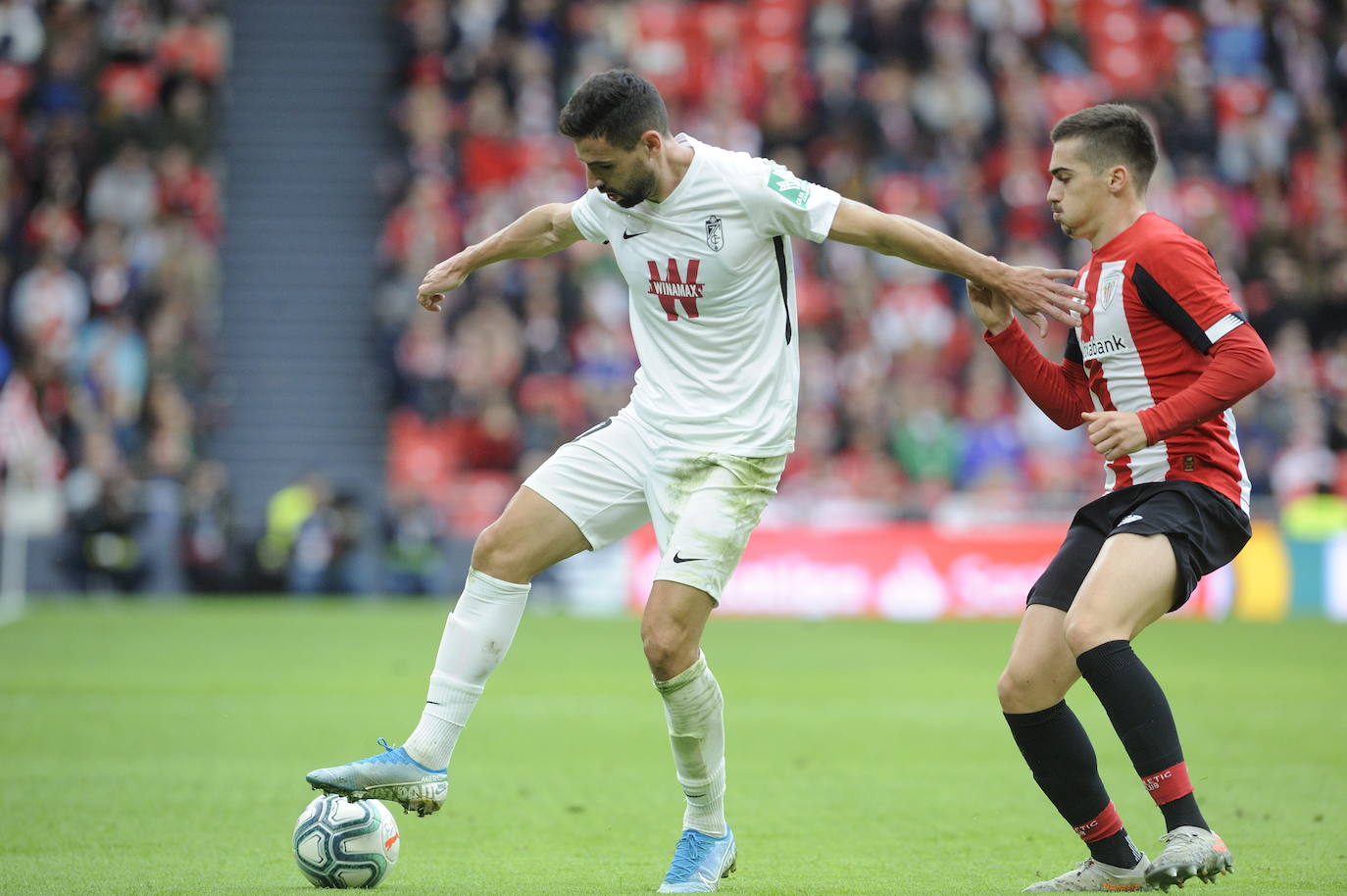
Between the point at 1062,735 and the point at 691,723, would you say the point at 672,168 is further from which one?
the point at 1062,735

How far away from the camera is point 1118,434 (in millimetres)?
4984

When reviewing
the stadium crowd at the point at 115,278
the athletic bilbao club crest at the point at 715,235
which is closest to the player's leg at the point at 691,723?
the athletic bilbao club crest at the point at 715,235

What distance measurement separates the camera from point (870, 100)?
2208 centimetres

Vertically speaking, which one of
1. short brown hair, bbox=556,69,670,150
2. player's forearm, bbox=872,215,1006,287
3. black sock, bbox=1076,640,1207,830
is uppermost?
short brown hair, bbox=556,69,670,150

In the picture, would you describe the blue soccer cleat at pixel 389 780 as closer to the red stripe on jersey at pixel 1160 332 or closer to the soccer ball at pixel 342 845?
the soccer ball at pixel 342 845

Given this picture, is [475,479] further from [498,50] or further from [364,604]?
[498,50]

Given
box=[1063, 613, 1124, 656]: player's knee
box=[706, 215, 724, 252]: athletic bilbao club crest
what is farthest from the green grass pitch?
box=[706, 215, 724, 252]: athletic bilbao club crest

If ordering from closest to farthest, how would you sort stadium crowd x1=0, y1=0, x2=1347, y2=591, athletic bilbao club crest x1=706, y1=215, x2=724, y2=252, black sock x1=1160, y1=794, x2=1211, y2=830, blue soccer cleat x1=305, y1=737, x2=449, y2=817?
black sock x1=1160, y1=794, x2=1211, y2=830 → blue soccer cleat x1=305, y1=737, x2=449, y2=817 → athletic bilbao club crest x1=706, y1=215, x2=724, y2=252 → stadium crowd x1=0, y1=0, x2=1347, y2=591

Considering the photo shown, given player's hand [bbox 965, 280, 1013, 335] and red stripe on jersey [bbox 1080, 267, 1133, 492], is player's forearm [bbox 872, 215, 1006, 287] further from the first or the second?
red stripe on jersey [bbox 1080, 267, 1133, 492]

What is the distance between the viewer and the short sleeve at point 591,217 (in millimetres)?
5777

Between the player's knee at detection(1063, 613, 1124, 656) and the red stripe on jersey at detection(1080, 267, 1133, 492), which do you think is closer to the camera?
the player's knee at detection(1063, 613, 1124, 656)

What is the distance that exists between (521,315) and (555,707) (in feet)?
31.5

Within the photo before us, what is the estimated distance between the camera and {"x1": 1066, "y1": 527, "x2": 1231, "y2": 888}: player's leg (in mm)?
5016

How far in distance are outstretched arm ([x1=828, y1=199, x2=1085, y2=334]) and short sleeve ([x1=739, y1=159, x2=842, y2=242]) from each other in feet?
0.17
